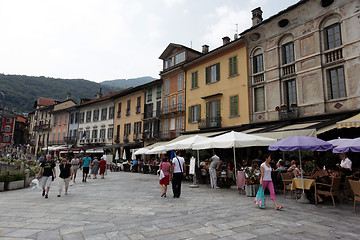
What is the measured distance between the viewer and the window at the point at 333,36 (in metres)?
12.7

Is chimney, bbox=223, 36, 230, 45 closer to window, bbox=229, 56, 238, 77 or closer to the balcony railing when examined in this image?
window, bbox=229, 56, 238, 77

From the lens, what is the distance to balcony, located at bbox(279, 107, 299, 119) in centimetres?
1387

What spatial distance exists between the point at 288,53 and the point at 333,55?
2798 mm

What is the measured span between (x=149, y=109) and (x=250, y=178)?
2029 centimetres

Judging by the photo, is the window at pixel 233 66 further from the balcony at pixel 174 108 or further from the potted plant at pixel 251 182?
the potted plant at pixel 251 182

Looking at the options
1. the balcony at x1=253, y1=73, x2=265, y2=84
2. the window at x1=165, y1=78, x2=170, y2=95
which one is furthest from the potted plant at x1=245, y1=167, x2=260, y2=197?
the window at x1=165, y1=78, x2=170, y2=95

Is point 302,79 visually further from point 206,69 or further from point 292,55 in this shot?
point 206,69

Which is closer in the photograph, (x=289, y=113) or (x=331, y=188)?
(x=331, y=188)

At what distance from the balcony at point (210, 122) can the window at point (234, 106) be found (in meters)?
1.24

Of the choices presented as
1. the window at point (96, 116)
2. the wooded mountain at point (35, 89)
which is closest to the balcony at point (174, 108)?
the window at point (96, 116)

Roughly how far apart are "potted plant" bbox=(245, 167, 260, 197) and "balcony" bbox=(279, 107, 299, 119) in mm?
6908

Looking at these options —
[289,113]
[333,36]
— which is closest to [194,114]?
[289,113]

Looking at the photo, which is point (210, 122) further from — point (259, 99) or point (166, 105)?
point (166, 105)

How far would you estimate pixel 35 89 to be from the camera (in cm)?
8319
